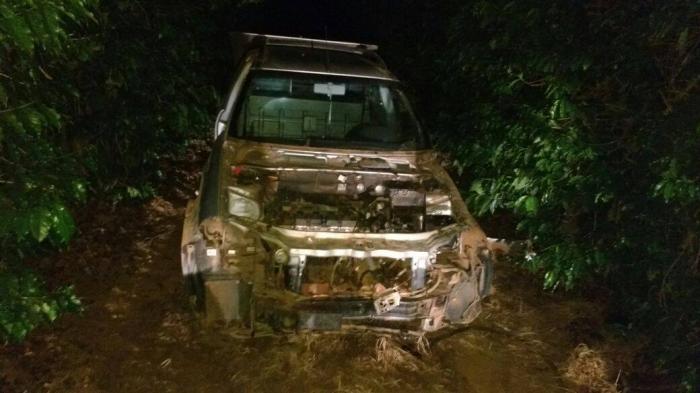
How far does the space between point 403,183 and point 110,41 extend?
266 centimetres

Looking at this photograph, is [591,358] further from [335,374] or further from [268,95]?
[268,95]

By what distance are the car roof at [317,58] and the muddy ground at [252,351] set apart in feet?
6.26

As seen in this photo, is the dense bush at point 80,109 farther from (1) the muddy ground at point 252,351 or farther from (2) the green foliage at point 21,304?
(1) the muddy ground at point 252,351

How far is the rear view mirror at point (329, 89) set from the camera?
4.55m

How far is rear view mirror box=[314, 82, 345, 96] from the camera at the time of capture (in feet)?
14.9

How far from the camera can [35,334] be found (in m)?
3.56

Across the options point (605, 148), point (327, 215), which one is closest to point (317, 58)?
point (327, 215)

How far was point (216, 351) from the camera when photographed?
12.0 feet

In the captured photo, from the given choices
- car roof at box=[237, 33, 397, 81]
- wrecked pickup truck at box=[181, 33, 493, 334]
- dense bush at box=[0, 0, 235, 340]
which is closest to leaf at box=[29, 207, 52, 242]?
dense bush at box=[0, 0, 235, 340]

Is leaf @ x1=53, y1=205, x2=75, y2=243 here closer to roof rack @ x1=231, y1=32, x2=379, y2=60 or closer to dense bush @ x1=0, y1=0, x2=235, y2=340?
dense bush @ x1=0, y1=0, x2=235, y2=340

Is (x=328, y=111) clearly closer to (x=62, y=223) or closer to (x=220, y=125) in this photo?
(x=220, y=125)

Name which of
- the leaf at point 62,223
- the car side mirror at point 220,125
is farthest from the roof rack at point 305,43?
the leaf at point 62,223

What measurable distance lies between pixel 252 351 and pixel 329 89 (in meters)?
2.14

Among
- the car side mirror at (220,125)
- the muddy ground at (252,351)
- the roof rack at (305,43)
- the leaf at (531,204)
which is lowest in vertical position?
the muddy ground at (252,351)
